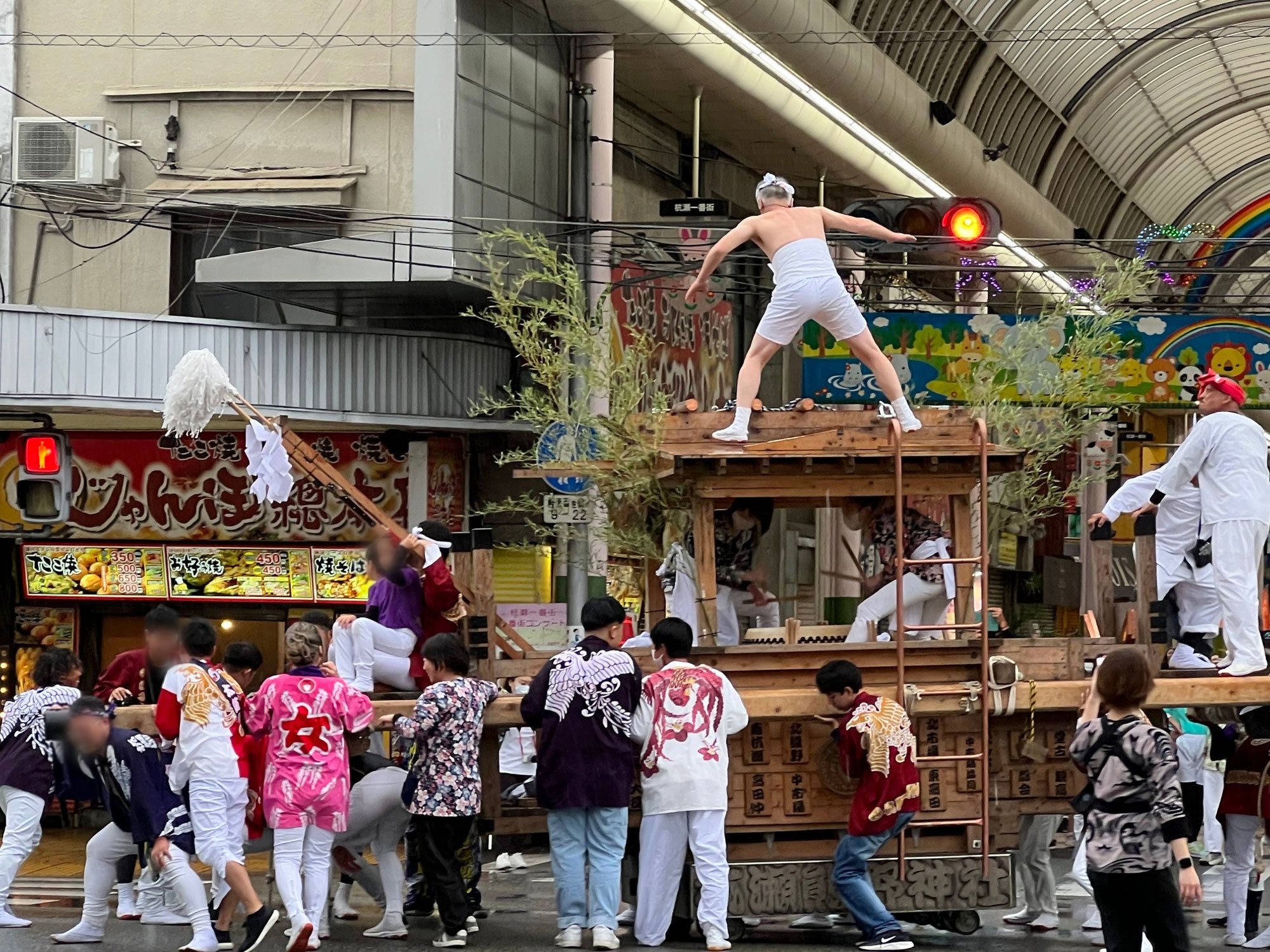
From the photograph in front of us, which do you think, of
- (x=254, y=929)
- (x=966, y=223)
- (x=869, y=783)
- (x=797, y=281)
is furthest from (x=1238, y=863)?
(x=966, y=223)

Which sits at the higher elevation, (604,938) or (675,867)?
(675,867)

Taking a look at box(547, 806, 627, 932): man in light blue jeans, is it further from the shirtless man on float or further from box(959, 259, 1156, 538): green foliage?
box(959, 259, 1156, 538): green foliage

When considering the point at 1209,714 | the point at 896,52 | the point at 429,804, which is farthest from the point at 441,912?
the point at 896,52

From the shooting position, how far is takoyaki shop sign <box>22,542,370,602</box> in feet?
61.1

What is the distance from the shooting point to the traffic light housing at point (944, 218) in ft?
47.9

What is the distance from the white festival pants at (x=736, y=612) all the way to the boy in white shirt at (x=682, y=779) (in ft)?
2.58

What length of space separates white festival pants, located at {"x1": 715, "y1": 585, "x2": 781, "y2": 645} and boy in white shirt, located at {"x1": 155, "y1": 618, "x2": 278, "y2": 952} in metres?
2.88

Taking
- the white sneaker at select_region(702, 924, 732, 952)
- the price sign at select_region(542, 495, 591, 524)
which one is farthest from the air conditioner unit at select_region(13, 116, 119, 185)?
the white sneaker at select_region(702, 924, 732, 952)

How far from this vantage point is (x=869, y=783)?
973 cm

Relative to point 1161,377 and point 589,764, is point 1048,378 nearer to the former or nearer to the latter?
point 1161,377

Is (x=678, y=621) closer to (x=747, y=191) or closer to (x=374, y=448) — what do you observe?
(x=374, y=448)

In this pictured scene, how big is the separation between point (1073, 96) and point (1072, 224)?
450 centimetres

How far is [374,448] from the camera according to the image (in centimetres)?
1884

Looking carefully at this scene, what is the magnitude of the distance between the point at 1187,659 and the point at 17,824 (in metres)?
7.32
